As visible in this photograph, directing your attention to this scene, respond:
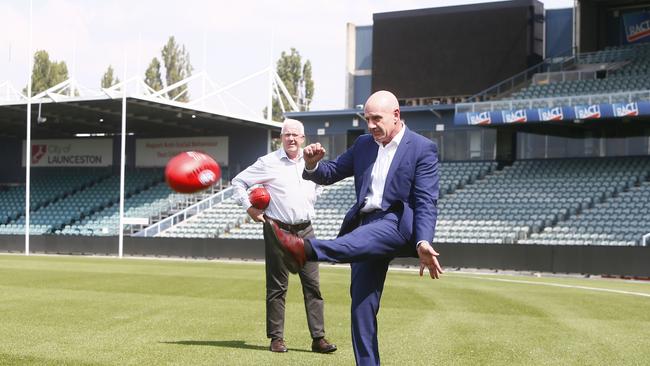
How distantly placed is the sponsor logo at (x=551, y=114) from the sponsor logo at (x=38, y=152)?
107 feet

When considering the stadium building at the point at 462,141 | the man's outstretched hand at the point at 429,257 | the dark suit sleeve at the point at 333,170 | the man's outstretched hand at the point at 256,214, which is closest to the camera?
the man's outstretched hand at the point at 429,257

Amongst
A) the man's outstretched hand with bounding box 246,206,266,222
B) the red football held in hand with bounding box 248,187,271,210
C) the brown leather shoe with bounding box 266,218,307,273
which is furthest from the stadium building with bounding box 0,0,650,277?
the brown leather shoe with bounding box 266,218,307,273

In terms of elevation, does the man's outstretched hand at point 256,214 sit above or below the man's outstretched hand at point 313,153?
below

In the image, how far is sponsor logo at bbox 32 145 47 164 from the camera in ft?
191

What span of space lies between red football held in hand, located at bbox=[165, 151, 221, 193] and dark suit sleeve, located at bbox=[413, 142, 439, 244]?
7.49ft

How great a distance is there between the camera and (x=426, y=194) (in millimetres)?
6730

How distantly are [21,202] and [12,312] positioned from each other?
4433cm

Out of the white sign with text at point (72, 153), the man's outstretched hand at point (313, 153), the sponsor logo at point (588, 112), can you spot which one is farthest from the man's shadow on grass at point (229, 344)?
the white sign with text at point (72, 153)

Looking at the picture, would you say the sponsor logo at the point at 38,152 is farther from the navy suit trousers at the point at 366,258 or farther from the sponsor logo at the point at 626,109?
the navy suit trousers at the point at 366,258

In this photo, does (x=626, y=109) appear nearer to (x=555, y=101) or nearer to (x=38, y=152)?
(x=555, y=101)

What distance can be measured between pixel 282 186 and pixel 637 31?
127 feet

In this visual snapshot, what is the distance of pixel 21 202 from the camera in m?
55.1

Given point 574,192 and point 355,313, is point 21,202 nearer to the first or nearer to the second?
point 574,192

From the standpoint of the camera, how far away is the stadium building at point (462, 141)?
36.3 metres
